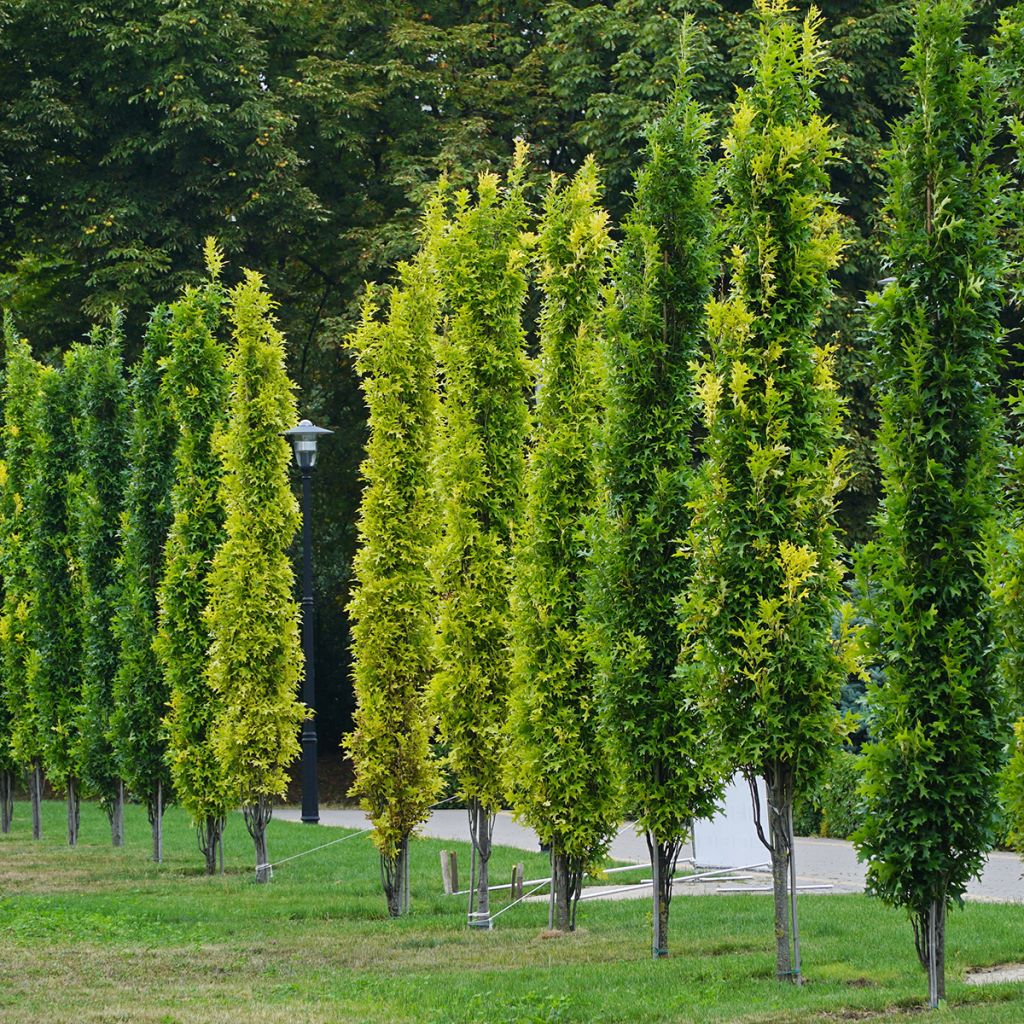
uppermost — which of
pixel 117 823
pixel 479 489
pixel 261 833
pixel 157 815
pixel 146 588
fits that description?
pixel 479 489

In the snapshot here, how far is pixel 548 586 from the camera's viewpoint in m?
12.4

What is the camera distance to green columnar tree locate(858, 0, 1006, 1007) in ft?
29.6

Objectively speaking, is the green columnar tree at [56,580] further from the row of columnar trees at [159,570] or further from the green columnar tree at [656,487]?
the green columnar tree at [656,487]


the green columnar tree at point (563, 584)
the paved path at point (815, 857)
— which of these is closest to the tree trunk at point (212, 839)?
the paved path at point (815, 857)

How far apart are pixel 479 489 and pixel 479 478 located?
98 millimetres

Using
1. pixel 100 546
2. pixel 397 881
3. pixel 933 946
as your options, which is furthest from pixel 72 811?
pixel 933 946

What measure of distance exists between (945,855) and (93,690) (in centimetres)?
1356

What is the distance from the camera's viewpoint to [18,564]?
76.1ft

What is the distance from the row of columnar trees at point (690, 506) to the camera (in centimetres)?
918

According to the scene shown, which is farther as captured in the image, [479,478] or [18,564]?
[18,564]

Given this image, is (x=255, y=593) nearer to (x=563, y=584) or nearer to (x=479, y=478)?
(x=479, y=478)

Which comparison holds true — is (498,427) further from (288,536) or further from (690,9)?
(690,9)

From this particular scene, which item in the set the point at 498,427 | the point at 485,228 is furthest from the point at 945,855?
the point at 485,228

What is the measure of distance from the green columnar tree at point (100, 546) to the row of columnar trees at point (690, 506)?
22.7 ft
